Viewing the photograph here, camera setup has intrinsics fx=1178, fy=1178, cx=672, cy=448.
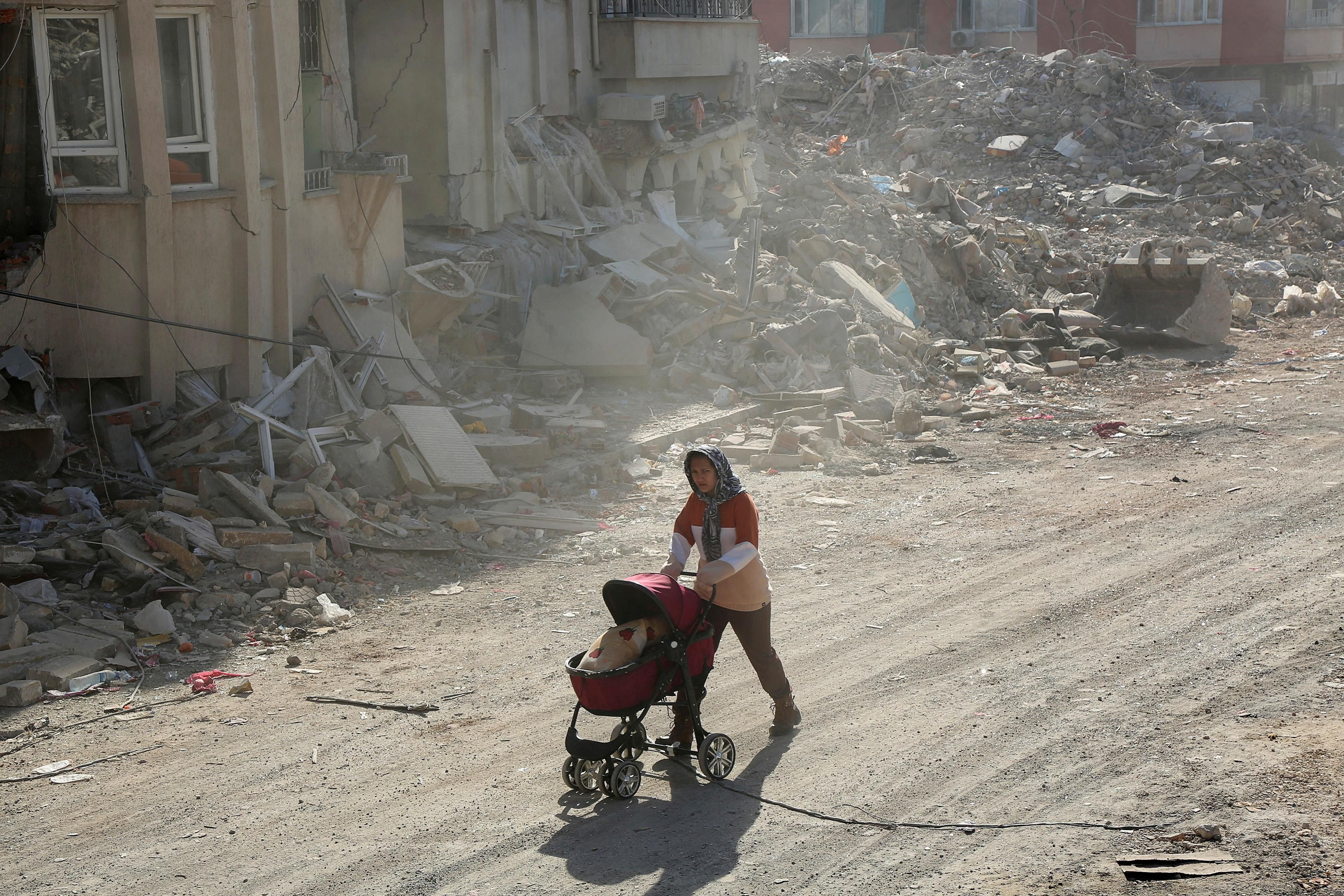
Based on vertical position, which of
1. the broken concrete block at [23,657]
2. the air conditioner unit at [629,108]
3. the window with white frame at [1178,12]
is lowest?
the broken concrete block at [23,657]

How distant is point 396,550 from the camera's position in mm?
9359

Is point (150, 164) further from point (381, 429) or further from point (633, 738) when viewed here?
point (633, 738)

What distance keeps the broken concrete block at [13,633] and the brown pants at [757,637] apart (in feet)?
14.3

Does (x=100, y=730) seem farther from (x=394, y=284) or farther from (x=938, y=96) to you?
(x=938, y=96)

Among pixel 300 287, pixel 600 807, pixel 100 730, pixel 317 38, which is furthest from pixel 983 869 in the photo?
pixel 317 38

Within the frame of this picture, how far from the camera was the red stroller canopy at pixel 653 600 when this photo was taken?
5348 mm

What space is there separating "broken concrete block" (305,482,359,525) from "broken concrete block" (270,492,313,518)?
45 mm

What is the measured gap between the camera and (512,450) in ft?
37.5

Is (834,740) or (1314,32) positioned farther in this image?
(1314,32)

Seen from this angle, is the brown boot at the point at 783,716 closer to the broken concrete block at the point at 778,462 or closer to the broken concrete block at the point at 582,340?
the broken concrete block at the point at 778,462

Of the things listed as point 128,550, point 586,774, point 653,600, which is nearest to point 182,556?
point 128,550

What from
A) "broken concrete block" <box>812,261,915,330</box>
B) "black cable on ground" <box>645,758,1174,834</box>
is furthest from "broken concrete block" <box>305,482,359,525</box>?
"broken concrete block" <box>812,261,915,330</box>

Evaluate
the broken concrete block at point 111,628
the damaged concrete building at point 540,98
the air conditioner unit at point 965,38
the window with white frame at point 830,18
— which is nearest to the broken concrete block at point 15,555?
the broken concrete block at point 111,628

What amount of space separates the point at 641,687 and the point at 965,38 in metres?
36.2
